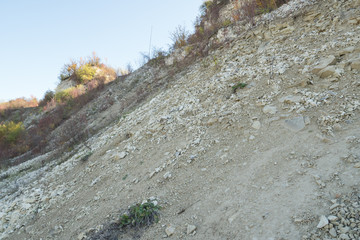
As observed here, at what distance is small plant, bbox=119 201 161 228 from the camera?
3.00 meters

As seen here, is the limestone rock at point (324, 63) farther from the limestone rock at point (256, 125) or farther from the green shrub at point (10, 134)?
the green shrub at point (10, 134)

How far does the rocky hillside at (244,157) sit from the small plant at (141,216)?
10 cm

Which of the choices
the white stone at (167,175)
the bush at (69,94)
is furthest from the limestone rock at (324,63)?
the bush at (69,94)

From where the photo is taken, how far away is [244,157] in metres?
3.44

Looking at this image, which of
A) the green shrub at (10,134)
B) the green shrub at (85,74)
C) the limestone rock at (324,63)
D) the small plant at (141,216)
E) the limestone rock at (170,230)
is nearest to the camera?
the limestone rock at (170,230)

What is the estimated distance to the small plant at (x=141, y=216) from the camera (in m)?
3.00

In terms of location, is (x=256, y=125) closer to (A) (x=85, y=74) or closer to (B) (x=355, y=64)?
(B) (x=355, y=64)

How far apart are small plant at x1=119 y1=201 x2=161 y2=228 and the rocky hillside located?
0.10 m

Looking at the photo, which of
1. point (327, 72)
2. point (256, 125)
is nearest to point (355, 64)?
point (327, 72)

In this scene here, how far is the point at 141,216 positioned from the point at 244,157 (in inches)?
73.3

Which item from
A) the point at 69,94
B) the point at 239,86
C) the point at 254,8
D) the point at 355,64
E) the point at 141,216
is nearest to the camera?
the point at 141,216

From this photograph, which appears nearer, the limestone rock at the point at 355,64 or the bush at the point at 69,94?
the limestone rock at the point at 355,64

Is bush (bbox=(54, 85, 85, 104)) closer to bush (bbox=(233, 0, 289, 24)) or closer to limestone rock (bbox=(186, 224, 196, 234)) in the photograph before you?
bush (bbox=(233, 0, 289, 24))

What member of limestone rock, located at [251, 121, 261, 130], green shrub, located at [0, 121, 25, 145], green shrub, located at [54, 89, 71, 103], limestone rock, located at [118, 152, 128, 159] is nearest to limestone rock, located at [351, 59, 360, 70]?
limestone rock, located at [251, 121, 261, 130]
